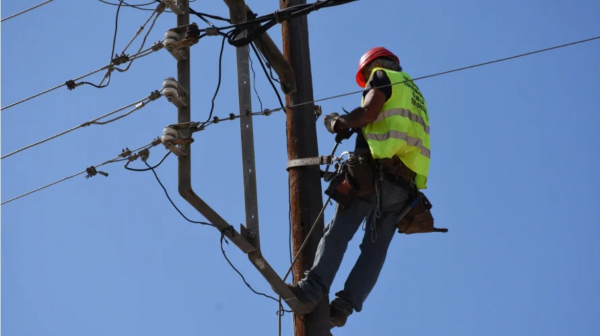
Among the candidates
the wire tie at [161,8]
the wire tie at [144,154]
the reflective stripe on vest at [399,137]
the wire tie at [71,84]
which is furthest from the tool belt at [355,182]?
the wire tie at [71,84]

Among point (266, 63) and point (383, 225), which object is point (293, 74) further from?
point (383, 225)

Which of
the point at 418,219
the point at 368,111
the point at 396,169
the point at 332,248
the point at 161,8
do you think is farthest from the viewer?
the point at 161,8

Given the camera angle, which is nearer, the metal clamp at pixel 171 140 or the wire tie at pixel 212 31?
the metal clamp at pixel 171 140

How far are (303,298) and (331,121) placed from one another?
4.34ft

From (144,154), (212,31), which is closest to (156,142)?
(144,154)

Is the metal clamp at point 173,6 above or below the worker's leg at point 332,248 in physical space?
above

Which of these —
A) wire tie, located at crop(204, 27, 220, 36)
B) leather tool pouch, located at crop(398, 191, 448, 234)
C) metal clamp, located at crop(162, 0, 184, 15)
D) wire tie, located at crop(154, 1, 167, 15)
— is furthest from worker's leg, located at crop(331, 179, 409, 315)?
wire tie, located at crop(154, 1, 167, 15)

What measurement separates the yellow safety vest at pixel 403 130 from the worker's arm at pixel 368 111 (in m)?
0.12

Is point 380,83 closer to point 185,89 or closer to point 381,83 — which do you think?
point 381,83

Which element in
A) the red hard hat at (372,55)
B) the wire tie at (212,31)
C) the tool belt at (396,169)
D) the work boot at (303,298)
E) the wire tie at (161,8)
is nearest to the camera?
the work boot at (303,298)

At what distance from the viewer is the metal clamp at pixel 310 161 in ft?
28.9

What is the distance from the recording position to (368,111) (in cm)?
833

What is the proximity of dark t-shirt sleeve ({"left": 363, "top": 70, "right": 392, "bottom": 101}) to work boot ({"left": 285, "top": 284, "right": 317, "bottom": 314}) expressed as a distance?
1.49 metres

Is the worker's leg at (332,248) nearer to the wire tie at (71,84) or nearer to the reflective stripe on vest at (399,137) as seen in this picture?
the reflective stripe on vest at (399,137)
